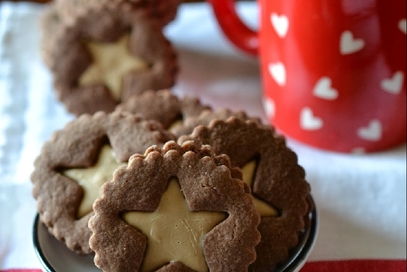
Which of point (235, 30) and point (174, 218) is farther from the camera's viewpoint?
point (235, 30)

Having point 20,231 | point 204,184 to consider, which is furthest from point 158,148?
Answer: point 20,231

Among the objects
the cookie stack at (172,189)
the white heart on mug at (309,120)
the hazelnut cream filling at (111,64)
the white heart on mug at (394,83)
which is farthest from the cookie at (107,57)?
the white heart on mug at (394,83)

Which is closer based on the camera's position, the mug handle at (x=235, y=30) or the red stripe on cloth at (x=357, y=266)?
the red stripe on cloth at (x=357, y=266)

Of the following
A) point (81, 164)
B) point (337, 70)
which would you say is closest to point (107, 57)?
point (81, 164)

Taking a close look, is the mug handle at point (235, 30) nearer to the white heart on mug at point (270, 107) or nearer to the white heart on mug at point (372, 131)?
the white heart on mug at point (270, 107)

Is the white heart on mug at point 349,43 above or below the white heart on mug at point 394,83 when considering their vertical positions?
above

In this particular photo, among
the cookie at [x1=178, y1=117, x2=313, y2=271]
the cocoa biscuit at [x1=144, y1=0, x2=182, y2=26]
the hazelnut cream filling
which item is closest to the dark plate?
the cookie at [x1=178, y1=117, x2=313, y2=271]

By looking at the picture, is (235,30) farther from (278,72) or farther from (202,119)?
(202,119)

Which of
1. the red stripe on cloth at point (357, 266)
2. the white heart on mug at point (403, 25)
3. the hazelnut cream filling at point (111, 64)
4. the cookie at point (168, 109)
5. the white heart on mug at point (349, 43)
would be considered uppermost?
the white heart on mug at point (403, 25)
